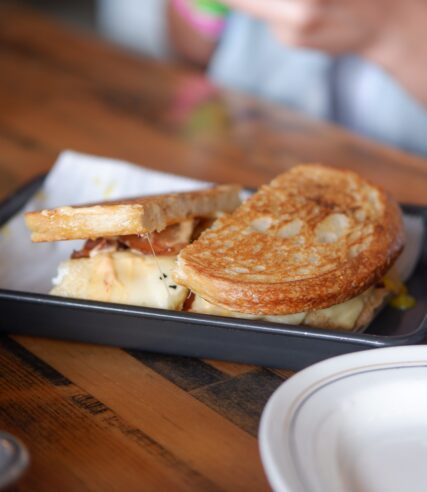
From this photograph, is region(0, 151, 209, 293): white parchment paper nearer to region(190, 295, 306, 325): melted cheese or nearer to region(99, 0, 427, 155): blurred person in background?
region(190, 295, 306, 325): melted cheese

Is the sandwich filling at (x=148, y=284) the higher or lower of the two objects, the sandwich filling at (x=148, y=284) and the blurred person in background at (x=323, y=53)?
the lower

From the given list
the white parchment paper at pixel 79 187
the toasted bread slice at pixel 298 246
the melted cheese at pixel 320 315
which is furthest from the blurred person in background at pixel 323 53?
the melted cheese at pixel 320 315

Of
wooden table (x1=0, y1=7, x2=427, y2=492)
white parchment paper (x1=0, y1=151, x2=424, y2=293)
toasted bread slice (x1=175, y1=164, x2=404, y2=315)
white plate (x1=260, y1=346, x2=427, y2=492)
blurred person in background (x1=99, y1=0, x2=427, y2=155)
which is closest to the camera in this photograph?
white plate (x1=260, y1=346, x2=427, y2=492)

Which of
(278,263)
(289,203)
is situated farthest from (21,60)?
(278,263)

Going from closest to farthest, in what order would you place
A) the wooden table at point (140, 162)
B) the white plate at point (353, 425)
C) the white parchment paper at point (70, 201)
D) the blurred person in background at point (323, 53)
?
the white plate at point (353, 425) → the wooden table at point (140, 162) → the white parchment paper at point (70, 201) → the blurred person in background at point (323, 53)

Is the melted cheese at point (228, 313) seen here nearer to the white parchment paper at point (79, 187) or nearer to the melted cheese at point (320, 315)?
the melted cheese at point (320, 315)

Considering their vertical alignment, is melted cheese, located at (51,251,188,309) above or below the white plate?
below

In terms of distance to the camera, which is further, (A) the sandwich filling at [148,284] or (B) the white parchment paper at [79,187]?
(B) the white parchment paper at [79,187]

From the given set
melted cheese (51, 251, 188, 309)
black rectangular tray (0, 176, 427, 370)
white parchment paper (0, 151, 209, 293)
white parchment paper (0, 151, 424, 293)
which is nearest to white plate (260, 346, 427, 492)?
black rectangular tray (0, 176, 427, 370)
